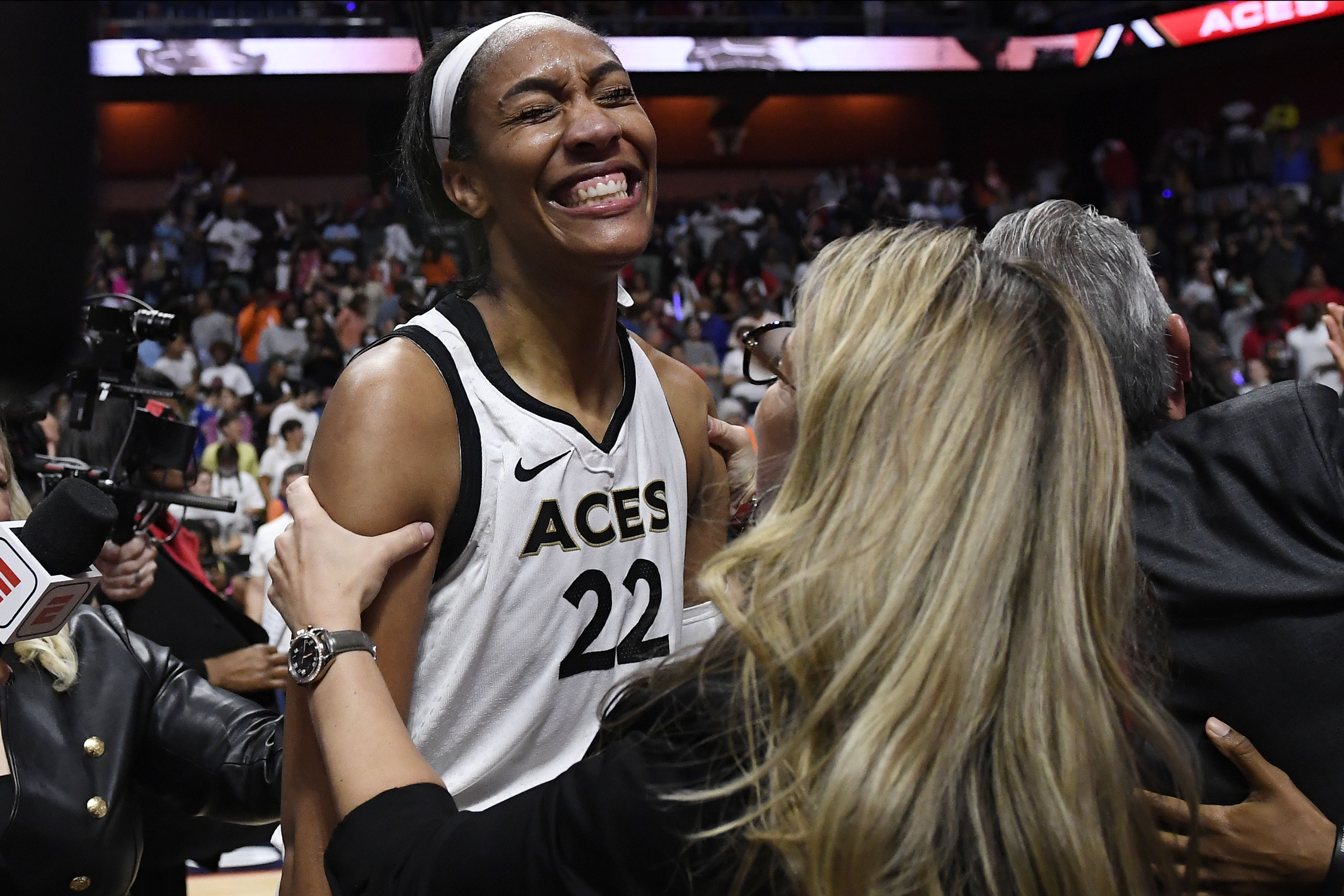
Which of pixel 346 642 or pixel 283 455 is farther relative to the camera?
pixel 283 455

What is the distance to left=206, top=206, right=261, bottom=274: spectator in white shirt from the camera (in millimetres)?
14766

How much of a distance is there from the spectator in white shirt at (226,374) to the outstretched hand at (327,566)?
9841 mm

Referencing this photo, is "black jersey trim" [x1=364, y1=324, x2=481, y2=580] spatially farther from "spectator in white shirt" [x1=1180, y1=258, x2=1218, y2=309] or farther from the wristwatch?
"spectator in white shirt" [x1=1180, y1=258, x2=1218, y2=309]

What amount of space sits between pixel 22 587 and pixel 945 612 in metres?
1.09

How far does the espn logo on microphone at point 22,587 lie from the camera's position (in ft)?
5.10

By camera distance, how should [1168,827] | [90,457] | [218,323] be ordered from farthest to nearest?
[218,323] → [90,457] → [1168,827]

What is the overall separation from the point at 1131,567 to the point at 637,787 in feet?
1.74

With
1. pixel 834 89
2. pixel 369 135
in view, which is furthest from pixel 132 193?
pixel 834 89

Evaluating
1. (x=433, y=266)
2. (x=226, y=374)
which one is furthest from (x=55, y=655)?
(x=433, y=266)

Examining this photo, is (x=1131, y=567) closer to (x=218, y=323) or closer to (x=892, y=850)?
(x=892, y=850)

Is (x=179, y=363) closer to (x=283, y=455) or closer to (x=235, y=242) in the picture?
(x=283, y=455)

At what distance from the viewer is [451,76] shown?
75.9 inches

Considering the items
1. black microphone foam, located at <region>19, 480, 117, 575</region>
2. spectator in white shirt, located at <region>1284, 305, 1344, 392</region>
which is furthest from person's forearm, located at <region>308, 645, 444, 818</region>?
spectator in white shirt, located at <region>1284, 305, 1344, 392</region>

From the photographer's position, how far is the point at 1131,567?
129cm
